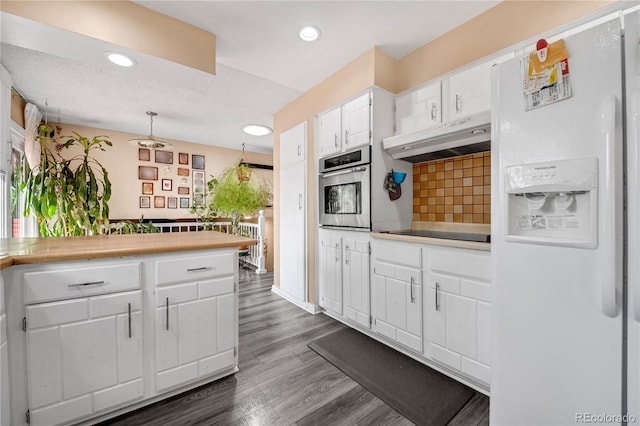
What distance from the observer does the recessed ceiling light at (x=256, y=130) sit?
4484 mm

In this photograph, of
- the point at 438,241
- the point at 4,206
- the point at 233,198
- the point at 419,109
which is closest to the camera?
the point at 438,241

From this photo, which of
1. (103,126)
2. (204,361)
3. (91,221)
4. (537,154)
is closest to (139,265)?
(204,361)

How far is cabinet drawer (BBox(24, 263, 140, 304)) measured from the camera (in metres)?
1.21

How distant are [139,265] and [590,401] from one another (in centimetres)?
210

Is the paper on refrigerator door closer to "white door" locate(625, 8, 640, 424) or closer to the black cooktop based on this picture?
"white door" locate(625, 8, 640, 424)

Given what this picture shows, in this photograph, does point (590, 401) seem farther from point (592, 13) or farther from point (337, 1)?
point (337, 1)

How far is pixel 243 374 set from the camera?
5.91ft

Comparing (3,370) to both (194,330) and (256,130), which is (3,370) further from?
(256,130)

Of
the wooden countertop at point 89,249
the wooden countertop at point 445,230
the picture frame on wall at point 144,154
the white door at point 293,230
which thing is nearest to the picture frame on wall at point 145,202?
the picture frame on wall at point 144,154

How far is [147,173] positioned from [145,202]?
1.88 feet

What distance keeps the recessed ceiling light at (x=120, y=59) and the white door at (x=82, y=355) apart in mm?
1644

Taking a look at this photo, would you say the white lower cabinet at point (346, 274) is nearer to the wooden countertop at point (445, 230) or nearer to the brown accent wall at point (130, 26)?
the wooden countertop at point (445, 230)

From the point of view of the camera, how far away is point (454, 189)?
2256 mm

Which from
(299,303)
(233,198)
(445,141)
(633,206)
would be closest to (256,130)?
(233,198)
